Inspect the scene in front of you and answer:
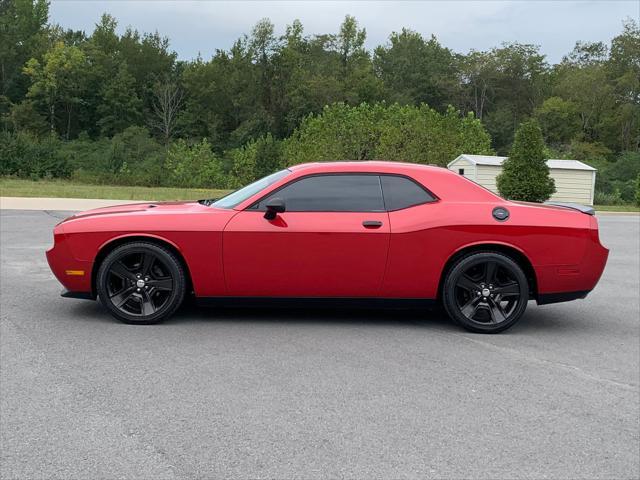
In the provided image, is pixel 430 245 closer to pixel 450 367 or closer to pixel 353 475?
pixel 450 367

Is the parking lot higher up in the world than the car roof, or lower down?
lower down

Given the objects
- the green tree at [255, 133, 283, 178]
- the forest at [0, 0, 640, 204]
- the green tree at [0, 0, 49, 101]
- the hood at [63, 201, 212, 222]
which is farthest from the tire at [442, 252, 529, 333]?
the green tree at [0, 0, 49, 101]

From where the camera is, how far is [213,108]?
82.4m

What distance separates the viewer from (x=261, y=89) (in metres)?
84.5

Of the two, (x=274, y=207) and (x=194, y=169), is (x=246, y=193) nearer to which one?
(x=274, y=207)

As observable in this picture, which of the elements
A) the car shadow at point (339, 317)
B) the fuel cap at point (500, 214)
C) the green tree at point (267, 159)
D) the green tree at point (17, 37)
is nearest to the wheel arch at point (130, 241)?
the car shadow at point (339, 317)

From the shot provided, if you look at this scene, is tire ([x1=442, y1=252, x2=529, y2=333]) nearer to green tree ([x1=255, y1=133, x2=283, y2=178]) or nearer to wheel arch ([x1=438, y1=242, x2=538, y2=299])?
wheel arch ([x1=438, y1=242, x2=538, y2=299])

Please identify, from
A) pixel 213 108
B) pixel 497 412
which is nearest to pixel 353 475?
pixel 497 412

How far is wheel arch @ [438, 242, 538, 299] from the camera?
5.71m

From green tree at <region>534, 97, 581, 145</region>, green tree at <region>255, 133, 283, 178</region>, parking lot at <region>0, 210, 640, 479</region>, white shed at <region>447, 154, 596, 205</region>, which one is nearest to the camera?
parking lot at <region>0, 210, 640, 479</region>

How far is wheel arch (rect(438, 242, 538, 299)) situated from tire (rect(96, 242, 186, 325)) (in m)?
2.30

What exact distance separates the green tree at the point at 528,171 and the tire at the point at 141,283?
2228 cm

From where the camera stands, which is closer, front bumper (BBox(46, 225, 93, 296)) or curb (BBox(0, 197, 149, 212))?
front bumper (BBox(46, 225, 93, 296))

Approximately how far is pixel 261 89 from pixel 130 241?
8137cm
